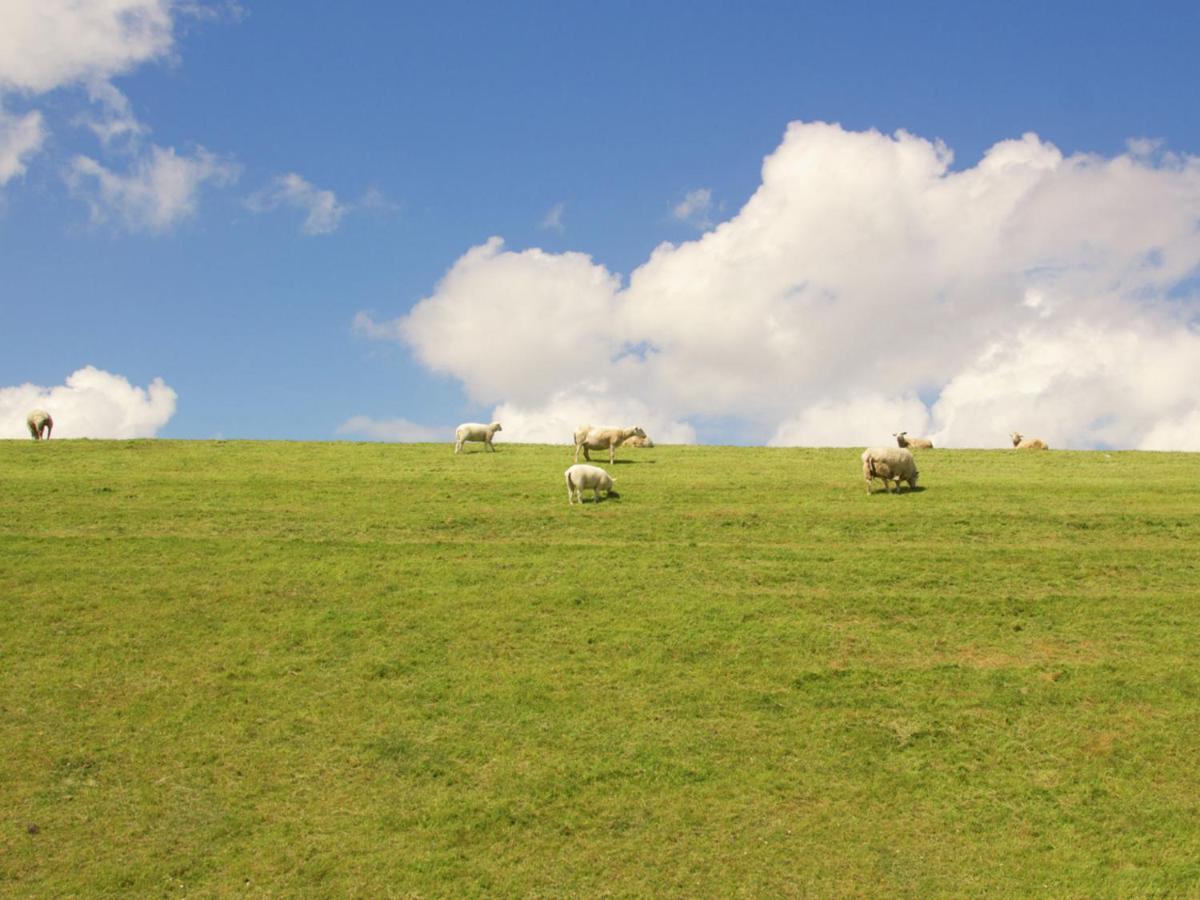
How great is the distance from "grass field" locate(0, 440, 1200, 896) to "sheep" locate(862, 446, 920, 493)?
1.70 metres

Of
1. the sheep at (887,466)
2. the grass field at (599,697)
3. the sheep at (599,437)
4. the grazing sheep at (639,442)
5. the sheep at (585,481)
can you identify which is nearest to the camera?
the grass field at (599,697)

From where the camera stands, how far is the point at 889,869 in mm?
15391

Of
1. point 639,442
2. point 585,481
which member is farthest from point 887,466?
point 639,442

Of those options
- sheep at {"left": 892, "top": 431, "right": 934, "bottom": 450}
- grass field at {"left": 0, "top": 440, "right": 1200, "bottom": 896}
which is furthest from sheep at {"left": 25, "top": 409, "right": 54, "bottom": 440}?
sheep at {"left": 892, "top": 431, "right": 934, "bottom": 450}

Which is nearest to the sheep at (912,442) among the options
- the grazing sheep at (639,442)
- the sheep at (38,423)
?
the grazing sheep at (639,442)

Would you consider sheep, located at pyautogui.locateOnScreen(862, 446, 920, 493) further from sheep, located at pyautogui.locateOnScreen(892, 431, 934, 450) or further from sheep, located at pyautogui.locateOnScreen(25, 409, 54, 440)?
sheep, located at pyautogui.locateOnScreen(25, 409, 54, 440)

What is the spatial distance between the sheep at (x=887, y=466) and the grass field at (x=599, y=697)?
170cm

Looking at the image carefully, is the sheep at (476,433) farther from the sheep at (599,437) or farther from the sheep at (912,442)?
the sheep at (912,442)

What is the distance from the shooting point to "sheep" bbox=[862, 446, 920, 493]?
34.4 m

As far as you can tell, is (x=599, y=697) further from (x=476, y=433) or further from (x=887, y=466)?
(x=476, y=433)

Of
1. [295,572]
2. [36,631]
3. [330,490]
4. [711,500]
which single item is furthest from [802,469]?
[36,631]

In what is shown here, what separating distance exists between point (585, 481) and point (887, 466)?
1092cm

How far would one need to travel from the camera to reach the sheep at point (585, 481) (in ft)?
107

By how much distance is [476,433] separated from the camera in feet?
143
